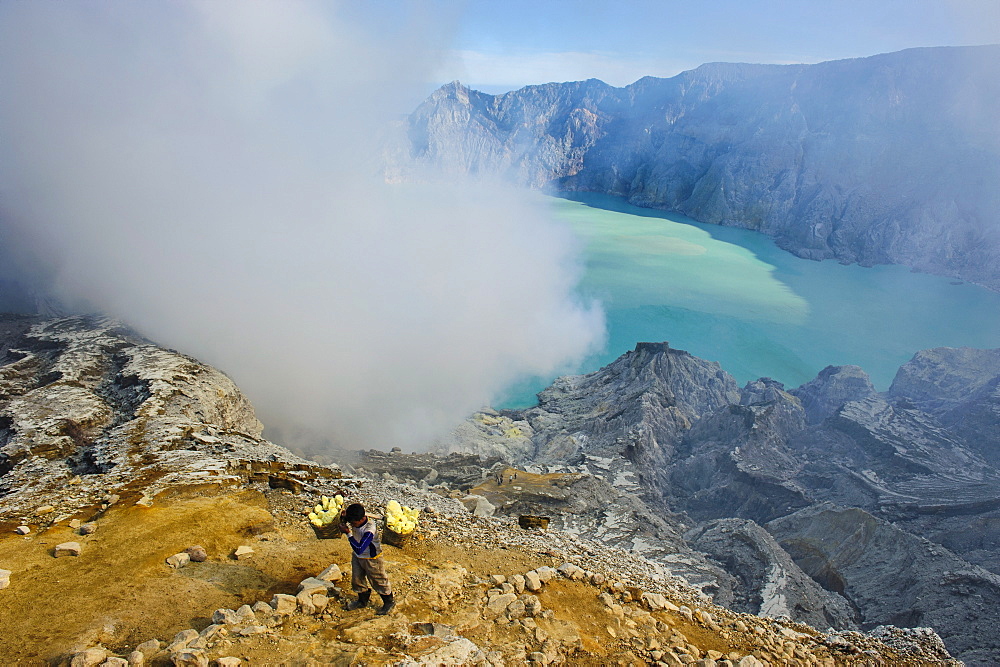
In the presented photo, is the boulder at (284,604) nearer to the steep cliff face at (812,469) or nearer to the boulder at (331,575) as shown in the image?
the boulder at (331,575)

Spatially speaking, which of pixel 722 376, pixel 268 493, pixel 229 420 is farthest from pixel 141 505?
pixel 722 376

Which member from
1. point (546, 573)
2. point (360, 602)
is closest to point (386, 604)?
point (360, 602)

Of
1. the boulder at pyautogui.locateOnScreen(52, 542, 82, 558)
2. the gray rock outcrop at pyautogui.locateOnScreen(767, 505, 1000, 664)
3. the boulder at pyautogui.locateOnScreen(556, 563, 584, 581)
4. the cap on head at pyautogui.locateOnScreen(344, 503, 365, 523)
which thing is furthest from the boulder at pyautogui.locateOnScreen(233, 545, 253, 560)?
the gray rock outcrop at pyautogui.locateOnScreen(767, 505, 1000, 664)

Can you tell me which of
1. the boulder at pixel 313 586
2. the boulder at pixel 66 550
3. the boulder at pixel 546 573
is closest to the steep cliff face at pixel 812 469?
the boulder at pixel 546 573

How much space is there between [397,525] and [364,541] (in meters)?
1.89

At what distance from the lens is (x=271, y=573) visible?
640 cm

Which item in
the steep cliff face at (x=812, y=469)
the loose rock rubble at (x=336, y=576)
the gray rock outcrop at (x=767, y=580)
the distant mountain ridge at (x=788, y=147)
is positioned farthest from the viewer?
the distant mountain ridge at (x=788, y=147)

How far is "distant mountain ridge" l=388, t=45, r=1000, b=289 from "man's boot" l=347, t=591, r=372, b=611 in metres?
67.6

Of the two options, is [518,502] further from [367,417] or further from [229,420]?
[367,417]

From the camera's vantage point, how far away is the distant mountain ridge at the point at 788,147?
60406 mm

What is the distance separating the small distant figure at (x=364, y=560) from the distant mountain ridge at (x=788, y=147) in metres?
67.6

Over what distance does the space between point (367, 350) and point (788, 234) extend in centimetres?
6491

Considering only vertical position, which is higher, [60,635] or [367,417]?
[60,635]

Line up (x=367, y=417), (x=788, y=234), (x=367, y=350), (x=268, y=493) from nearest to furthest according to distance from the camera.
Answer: (x=268, y=493), (x=367, y=417), (x=367, y=350), (x=788, y=234)
